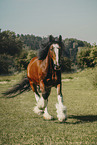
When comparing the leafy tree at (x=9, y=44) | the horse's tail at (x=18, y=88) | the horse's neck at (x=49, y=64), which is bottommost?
the horse's tail at (x=18, y=88)

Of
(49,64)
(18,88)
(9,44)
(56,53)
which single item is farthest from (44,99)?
(9,44)

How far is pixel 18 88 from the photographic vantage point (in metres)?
9.63

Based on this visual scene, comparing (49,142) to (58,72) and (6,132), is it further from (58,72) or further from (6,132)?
(58,72)

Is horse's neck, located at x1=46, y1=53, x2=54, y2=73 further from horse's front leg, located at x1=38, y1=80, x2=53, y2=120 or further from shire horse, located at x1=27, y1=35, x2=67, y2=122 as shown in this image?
horse's front leg, located at x1=38, y1=80, x2=53, y2=120

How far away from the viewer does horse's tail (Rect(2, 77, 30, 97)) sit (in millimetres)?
9602

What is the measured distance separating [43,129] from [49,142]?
1100 mm

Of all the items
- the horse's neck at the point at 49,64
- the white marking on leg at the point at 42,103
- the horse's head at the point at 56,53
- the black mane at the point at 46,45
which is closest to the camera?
the horse's head at the point at 56,53

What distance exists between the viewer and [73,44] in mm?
137000

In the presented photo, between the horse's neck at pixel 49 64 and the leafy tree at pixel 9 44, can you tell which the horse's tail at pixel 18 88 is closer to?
the horse's neck at pixel 49 64

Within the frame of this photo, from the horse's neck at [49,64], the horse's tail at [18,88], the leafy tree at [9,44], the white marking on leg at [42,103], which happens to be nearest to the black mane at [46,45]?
the horse's neck at [49,64]

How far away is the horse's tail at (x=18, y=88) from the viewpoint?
9.60 metres

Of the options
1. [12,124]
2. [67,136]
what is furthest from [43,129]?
[12,124]

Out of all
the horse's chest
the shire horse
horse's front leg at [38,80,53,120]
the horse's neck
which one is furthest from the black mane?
horse's front leg at [38,80,53,120]

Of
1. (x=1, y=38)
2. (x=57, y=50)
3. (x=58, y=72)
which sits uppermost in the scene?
(x=1, y=38)
